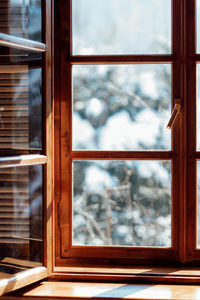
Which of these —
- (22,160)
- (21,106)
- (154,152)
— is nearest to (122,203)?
(154,152)

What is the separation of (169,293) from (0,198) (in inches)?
33.6

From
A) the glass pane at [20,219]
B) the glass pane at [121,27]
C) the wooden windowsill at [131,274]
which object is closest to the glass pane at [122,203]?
the wooden windowsill at [131,274]

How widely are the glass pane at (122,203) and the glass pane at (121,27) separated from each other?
592 millimetres

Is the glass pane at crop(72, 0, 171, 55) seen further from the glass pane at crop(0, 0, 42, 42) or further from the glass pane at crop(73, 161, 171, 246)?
the glass pane at crop(73, 161, 171, 246)

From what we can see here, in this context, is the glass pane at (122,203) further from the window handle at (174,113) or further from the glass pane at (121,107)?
the window handle at (174,113)

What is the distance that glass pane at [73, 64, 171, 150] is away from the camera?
1903 mm

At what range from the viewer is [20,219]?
171 cm

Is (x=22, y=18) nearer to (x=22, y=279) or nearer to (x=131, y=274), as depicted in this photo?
(x=22, y=279)

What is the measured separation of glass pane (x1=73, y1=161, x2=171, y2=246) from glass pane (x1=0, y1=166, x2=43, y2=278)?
0.81 feet

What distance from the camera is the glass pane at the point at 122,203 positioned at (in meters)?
1.90

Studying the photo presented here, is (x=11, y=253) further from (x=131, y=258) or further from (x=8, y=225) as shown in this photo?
(x=131, y=258)

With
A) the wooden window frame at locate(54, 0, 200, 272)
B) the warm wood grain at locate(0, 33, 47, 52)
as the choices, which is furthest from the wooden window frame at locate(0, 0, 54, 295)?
the wooden window frame at locate(54, 0, 200, 272)

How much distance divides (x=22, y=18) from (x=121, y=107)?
644mm

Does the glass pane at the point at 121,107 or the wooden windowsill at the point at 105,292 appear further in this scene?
the glass pane at the point at 121,107
